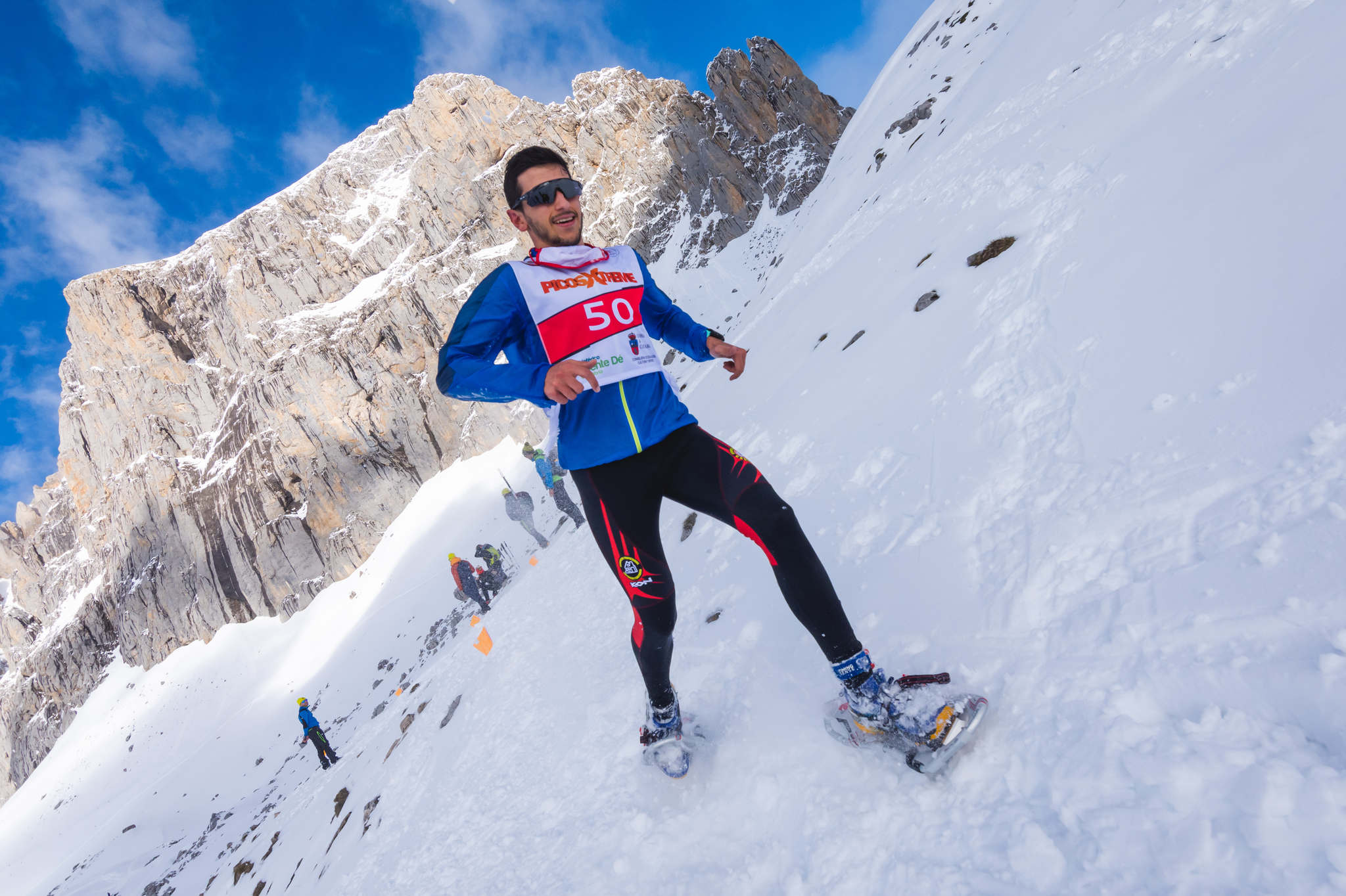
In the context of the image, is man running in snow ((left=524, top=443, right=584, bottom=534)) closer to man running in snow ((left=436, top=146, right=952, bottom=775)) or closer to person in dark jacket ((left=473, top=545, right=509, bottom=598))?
person in dark jacket ((left=473, top=545, right=509, bottom=598))

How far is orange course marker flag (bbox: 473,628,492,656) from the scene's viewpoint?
8039 millimetres

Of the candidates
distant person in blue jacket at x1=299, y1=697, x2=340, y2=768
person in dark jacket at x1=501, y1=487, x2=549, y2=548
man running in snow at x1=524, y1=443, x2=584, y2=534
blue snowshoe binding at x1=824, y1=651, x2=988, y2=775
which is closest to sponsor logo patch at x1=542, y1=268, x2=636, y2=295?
blue snowshoe binding at x1=824, y1=651, x2=988, y2=775

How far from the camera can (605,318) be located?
272cm

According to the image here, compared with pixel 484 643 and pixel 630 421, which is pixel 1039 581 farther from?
pixel 484 643

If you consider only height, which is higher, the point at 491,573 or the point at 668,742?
the point at 491,573

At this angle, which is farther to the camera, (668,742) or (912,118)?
(912,118)

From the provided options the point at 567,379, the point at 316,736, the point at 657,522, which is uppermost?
the point at 567,379

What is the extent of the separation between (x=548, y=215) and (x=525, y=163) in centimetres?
32

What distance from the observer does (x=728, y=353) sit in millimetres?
2918

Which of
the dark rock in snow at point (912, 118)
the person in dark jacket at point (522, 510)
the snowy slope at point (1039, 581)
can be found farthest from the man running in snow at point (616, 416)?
the dark rock in snow at point (912, 118)

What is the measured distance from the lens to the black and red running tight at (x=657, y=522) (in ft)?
7.59

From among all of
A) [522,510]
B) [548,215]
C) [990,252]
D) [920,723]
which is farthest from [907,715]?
[522,510]

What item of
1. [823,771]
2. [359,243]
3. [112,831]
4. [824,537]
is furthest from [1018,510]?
[359,243]

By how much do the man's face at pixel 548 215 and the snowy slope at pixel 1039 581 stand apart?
2.55 meters
